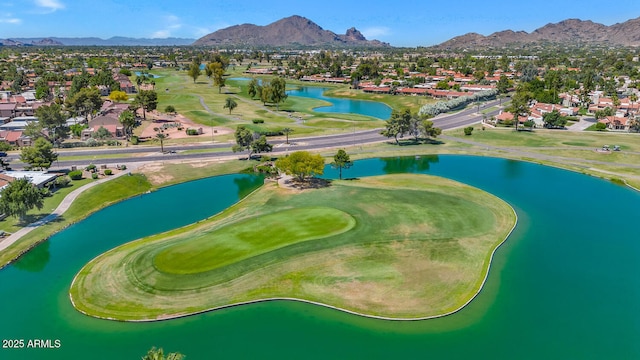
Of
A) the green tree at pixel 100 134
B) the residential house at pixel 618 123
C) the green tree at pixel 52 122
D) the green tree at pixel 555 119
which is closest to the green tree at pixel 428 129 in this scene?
the green tree at pixel 555 119

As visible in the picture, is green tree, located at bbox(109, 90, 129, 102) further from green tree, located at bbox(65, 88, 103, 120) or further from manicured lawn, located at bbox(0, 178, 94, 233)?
manicured lawn, located at bbox(0, 178, 94, 233)

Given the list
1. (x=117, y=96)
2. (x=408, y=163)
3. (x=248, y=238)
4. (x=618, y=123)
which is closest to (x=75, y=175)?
(x=248, y=238)

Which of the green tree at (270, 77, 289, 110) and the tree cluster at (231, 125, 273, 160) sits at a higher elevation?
the green tree at (270, 77, 289, 110)

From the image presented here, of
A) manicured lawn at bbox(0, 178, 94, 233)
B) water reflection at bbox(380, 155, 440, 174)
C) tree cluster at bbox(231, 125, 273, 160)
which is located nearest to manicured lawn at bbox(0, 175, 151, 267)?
manicured lawn at bbox(0, 178, 94, 233)

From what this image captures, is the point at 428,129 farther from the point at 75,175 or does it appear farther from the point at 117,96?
the point at 117,96

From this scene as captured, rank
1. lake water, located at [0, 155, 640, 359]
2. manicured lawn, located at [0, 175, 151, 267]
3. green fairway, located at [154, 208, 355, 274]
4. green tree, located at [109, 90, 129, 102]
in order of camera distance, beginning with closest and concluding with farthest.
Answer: lake water, located at [0, 155, 640, 359], green fairway, located at [154, 208, 355, 274], manicured lawn, located at [0, 175, 151, 267], green tree, located at [109, 90, 129, 102]

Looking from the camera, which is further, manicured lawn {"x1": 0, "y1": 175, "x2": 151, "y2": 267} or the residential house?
the residential house

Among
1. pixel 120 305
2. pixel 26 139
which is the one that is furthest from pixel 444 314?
pixel 26 139

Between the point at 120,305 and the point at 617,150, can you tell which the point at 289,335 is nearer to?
the point at 120,305
